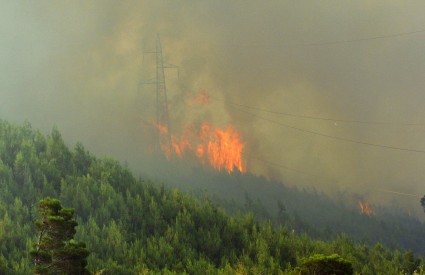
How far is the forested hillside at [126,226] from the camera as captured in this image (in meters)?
50.2

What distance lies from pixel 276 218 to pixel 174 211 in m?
93.4

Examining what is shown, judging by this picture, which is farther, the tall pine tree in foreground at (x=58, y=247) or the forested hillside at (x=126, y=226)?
the forested hillside at (x=126, y=226)

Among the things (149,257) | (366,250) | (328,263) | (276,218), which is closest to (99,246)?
(149,257)

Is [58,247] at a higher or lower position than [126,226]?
higher

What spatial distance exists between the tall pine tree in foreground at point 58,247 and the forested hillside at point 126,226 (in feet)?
50.6

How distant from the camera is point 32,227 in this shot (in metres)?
53.2

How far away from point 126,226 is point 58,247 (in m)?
35.2

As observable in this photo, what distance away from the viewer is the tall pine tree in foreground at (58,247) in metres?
25.6

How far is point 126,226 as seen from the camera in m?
60.7

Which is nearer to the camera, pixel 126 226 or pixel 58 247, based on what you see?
pixel 58 247

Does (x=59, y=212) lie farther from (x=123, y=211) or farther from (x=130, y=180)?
(x=130, y=180)

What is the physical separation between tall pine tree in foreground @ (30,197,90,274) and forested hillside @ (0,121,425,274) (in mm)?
15414

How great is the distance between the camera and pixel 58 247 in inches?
1024

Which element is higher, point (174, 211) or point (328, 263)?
point (328, 263)
